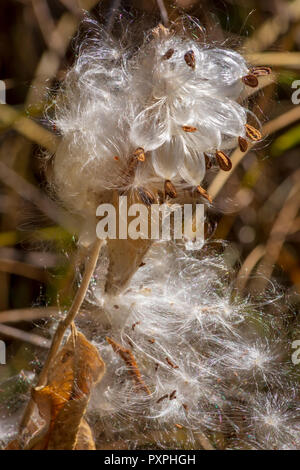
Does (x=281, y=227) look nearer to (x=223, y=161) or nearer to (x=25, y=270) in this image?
(x=25, y=270)

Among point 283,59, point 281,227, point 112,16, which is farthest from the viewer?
point 281,227

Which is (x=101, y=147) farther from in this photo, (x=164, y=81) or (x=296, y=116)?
(x=296, y=116)

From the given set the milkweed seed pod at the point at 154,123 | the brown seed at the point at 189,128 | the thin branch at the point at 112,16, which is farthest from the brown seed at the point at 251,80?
the thin branch at the point at 112,16

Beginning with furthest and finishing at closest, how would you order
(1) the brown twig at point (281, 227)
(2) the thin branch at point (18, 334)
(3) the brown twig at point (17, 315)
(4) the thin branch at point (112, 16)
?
1. (1) the brown twig at point (281, 227)
2. (3) the brown twig at point (17, 315)
3. (2) the thin branch at point (18, 334)
4. (4) the thin branch at point (112, 16)

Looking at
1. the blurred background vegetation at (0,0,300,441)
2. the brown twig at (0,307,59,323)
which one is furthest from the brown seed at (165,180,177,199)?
the brown twig at (0,307,59,323)

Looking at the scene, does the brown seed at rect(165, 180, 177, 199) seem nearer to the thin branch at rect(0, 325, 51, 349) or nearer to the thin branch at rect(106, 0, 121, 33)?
the thin branch at rect(106, 0, 121, 33)

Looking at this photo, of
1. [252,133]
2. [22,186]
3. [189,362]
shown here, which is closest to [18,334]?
[22,186]

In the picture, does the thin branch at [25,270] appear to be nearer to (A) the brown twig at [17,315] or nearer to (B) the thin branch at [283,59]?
(A) the brown twig at [17,315]

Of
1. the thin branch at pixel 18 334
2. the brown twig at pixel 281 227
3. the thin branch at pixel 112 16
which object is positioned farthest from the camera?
the brown twig at pixel 281 227
